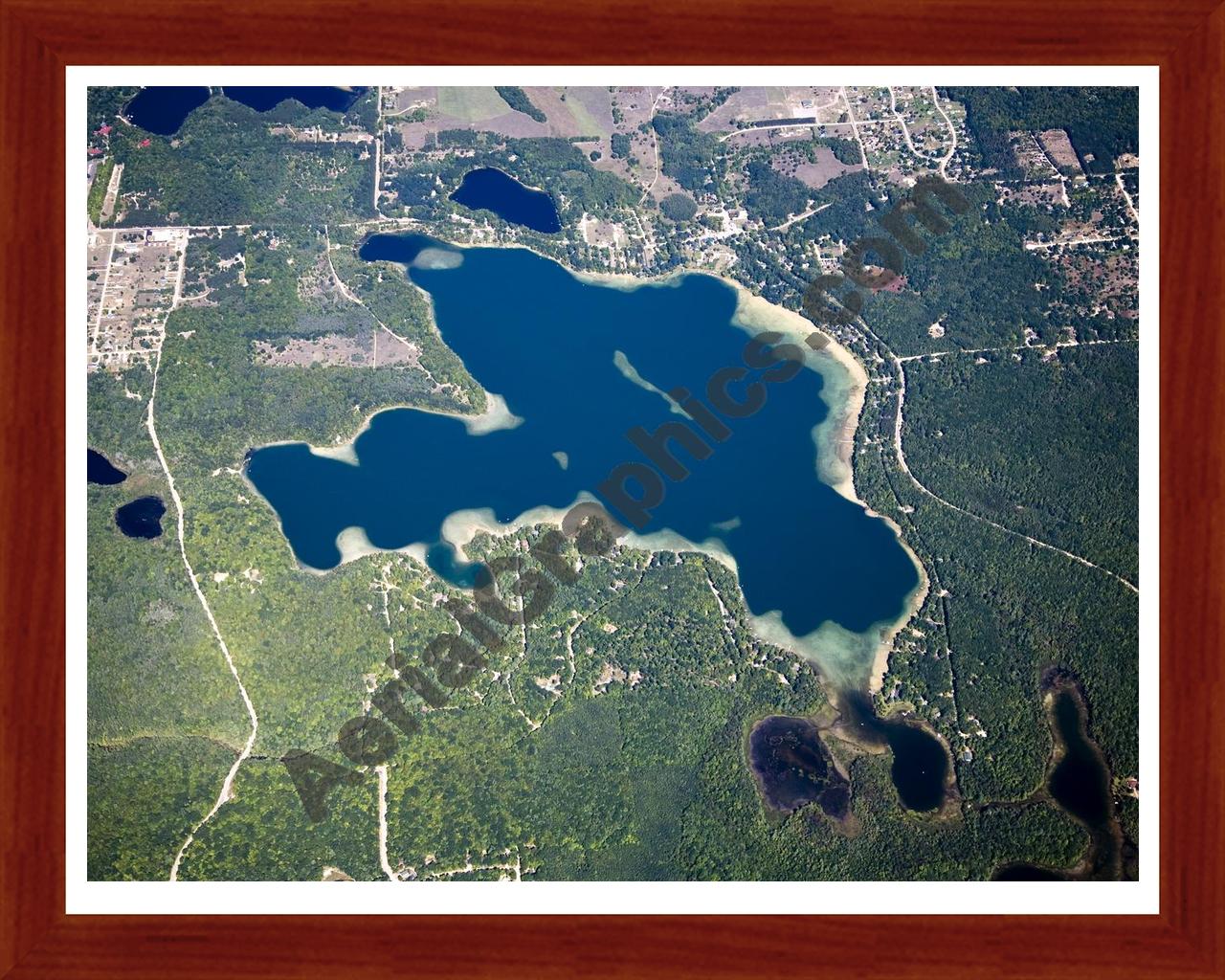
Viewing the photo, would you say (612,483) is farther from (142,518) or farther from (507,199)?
(142,518)

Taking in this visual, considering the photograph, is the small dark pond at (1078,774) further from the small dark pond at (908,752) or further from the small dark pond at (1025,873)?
the small dark pond at (908,752)

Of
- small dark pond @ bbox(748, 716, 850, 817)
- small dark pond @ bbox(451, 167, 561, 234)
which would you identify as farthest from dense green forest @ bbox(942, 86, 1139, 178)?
small dark pond @ bbox(748, 716, 850, 817)

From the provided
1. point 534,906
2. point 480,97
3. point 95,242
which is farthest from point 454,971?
point 480,97

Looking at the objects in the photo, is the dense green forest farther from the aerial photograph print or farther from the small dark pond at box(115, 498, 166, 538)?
the small dark pond at box(115, 498, 166, 538)

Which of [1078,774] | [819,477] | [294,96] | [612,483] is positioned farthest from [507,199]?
[1078,774]

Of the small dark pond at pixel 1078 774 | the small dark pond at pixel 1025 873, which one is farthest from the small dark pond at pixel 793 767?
the small dark pond at pixel 1078 774

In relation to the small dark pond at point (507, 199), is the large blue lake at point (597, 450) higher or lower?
lower
